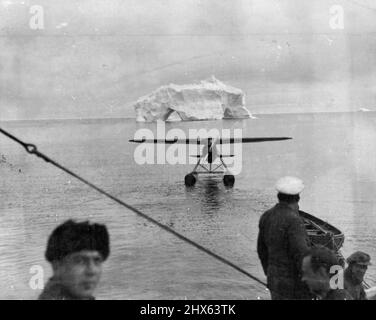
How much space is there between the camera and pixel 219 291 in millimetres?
11156

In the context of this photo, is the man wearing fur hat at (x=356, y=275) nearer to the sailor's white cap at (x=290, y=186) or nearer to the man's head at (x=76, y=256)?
the sailor's white cap at (x=290, y=186)

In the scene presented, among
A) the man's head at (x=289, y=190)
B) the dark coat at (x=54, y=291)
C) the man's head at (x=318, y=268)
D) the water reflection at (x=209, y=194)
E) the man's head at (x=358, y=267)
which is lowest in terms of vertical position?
the water reflection at (x=209, y=194)

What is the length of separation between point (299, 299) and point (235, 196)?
23753 millimetres

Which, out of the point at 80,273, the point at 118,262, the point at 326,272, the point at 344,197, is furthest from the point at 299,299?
the point at 344,197

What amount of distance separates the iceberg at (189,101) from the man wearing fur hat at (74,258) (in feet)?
402

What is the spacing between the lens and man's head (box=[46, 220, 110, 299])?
2.83 metres

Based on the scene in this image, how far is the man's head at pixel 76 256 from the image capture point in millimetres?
2834

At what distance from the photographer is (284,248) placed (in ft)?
12.7

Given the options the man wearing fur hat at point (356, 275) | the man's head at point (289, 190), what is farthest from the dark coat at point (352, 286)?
the man's head at point (289, 190)

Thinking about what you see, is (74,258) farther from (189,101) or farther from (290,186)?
(189,101)

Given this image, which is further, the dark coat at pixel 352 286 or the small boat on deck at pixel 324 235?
the small boat on deck at pixel 324 235

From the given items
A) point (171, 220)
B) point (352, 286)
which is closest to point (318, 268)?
point (352, 286)

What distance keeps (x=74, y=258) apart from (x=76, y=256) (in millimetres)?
17
